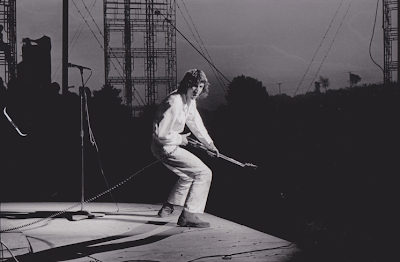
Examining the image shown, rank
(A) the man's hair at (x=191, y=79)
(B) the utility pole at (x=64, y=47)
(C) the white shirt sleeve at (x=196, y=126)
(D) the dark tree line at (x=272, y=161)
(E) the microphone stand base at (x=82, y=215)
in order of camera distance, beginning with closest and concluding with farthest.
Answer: (A) the man's hair at (x=191, y=79), (C) the white shirt sleeve at (x=196, y=126), (E) the microphone stand base at (x=82, y=215), (D) the dark tree line at (x=272, y=161), (B) the utility pole at (x=64, y=47)

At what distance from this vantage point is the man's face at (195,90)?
5.46 m

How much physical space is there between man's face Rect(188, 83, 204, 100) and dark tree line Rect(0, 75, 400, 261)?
75.1 inches

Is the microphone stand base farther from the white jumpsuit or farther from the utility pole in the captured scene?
the utility pole

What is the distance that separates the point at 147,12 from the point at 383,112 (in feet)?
27.8

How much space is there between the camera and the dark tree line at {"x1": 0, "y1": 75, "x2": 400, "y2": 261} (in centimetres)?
630

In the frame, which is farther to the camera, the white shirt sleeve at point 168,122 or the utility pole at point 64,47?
the utility pole at point 64,47

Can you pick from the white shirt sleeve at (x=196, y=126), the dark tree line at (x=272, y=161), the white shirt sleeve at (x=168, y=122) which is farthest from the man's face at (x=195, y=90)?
the dark tree line at (x=272, y=161)

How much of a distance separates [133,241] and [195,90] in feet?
5.97

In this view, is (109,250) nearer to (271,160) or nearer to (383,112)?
(383,112)

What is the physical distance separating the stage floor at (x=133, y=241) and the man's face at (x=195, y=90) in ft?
4.90

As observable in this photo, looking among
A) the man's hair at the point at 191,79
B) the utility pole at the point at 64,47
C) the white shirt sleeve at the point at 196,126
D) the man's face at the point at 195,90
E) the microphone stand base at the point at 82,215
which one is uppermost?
the utility pole at the point at 64,47

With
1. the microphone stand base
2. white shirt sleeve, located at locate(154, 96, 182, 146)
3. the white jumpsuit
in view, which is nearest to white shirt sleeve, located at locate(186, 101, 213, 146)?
the white jumpsuit

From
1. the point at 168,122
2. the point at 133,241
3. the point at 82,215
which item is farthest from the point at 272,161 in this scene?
the point at 133,241

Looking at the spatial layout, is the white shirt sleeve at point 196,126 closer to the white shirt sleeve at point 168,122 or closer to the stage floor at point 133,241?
the white shirt sleeve at point 168,122
